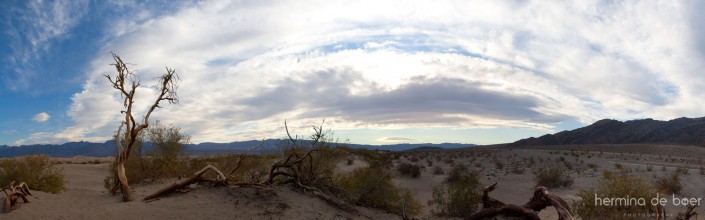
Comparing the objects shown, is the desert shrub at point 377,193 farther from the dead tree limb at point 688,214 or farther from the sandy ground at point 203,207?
the dead tree limb at point 688,214

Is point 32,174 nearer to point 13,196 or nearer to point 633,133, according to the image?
point 13,196

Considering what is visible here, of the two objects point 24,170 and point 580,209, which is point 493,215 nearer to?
point 580,209

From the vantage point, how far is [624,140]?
10350cm

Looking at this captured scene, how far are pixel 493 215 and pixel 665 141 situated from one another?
10384 cm

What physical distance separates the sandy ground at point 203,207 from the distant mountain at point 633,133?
97.8 metres

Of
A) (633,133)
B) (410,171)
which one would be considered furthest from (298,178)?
(633,133)

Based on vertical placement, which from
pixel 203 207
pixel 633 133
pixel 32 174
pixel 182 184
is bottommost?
pixel 203 207

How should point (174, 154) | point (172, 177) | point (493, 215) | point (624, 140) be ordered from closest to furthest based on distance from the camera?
1. point (493, 215)
2. point (172, 177)
3. point (174, 154)
4. point (624, 140)

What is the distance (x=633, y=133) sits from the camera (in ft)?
347

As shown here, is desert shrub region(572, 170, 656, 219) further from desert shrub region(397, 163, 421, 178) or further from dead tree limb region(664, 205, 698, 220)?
desert shrub region(397, 163, 421, 178)

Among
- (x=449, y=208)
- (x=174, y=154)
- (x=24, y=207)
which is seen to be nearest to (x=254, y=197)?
(x=24, y=207)

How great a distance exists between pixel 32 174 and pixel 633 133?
117 m

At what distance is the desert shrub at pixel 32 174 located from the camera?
1359 centimetres

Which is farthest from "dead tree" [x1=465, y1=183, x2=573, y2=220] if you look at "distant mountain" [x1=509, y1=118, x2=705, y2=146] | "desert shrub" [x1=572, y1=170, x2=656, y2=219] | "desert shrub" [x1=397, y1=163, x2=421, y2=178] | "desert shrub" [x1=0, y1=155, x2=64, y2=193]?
"distant mountain" [x1=509, y1=118, x2=705, y2=146]
